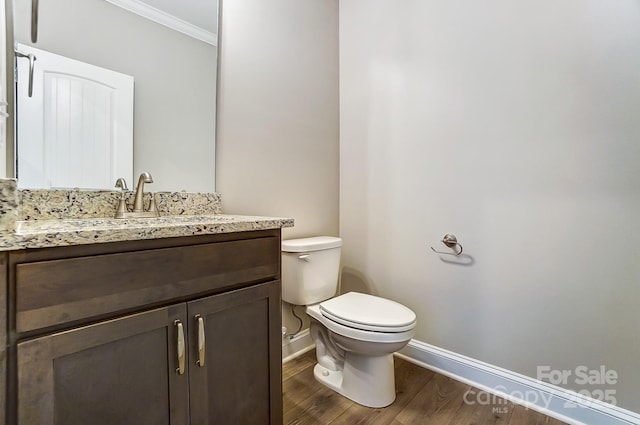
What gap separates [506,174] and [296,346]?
154cm

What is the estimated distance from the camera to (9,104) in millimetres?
991

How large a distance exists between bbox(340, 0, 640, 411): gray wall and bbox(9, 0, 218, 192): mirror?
→ 101 cm

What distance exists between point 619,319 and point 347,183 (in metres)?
1.51

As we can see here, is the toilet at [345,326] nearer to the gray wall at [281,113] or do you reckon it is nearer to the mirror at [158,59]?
the gray wall at [281,113]

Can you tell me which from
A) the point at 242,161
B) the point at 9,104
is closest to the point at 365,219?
the point at 242,161

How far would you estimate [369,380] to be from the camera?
1.42m

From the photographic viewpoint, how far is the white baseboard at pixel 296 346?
5.84 feet

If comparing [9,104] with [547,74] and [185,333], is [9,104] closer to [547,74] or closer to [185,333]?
[185,333]

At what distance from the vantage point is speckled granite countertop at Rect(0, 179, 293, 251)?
63 cm

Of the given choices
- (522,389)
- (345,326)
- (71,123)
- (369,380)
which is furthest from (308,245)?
(522,389)

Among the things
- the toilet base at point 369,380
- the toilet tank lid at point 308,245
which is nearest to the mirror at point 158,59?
the toilet tank lid at point 308,245

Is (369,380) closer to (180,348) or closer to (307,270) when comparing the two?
(307,270)

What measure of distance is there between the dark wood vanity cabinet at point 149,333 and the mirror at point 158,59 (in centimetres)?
64

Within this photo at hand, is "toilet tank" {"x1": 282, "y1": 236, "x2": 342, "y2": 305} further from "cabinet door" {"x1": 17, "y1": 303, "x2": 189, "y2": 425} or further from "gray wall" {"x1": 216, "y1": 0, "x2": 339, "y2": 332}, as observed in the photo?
A: "cabinet door" {"x1": 17, "y1": 303, "x2": 189, "y2": 425}
